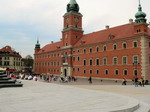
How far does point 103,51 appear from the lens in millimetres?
40531

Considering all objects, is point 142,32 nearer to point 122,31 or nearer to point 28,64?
point 122,31

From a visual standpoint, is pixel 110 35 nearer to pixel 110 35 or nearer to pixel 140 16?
pixel 110 35

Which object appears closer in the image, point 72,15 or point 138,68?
point 138,68

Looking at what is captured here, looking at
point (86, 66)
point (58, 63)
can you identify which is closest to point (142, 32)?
point (86, 66)

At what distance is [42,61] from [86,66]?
30.0 m

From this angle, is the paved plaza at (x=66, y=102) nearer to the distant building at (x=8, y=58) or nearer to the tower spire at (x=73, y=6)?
the tower spire at (x=73, y=6)

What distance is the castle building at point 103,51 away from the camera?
3272 centimetres

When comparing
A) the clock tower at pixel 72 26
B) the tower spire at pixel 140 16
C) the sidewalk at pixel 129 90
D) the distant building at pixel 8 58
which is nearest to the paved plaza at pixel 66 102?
the sidewalk at pixel 129 90

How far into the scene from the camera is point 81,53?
4734 cm

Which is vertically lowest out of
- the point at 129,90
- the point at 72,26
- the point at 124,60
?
the point at 129,90

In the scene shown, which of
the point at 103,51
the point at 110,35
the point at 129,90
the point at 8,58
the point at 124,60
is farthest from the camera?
the point at 8,58

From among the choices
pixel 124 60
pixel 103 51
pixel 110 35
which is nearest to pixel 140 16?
pixel 110 35

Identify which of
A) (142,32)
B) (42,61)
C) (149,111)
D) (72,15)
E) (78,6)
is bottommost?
(149,111)

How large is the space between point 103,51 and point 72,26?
1592 cm
